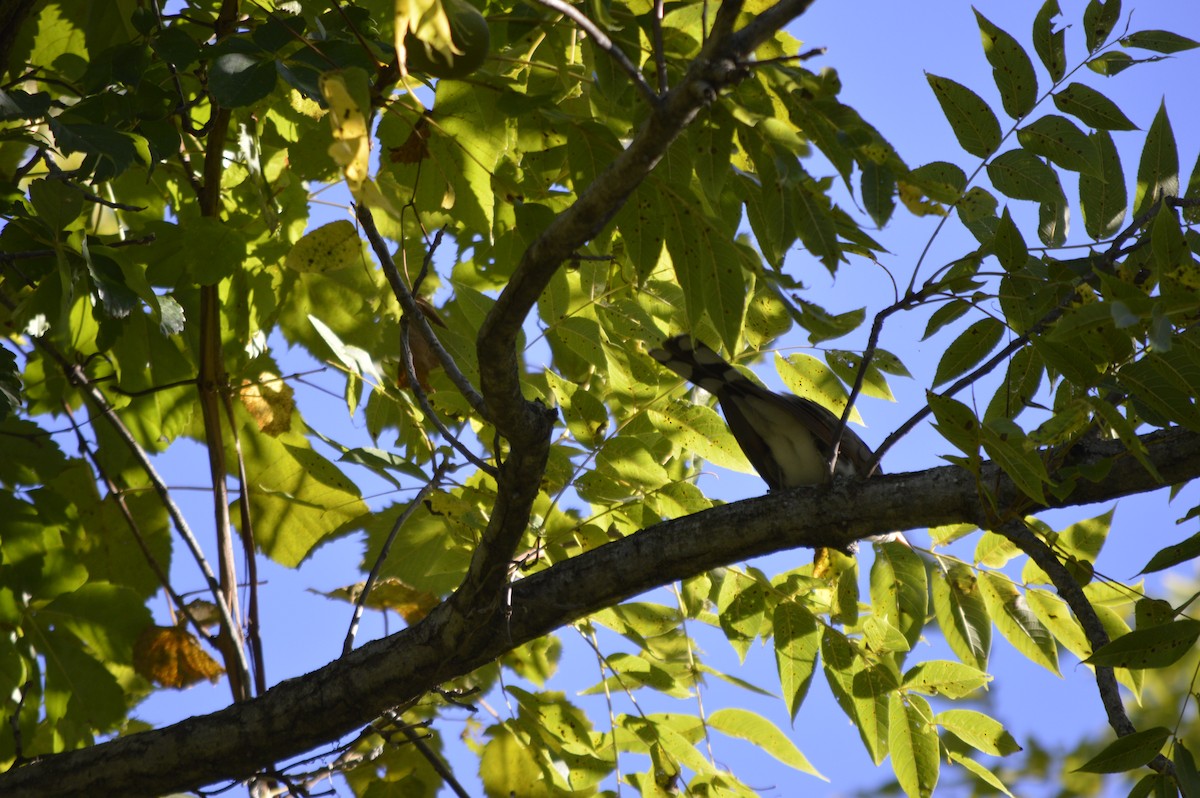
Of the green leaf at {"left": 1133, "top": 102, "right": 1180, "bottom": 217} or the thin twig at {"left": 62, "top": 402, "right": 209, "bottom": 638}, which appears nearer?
the green leaf at {"left": 1133, "top": 102, "right": 1180, "bottom": 217}

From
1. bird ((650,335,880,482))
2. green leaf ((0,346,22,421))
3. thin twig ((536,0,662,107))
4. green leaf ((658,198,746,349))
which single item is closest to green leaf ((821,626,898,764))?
bird ((650,335,880,482))

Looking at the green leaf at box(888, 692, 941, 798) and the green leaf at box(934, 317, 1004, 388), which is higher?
→ the green leaf at box(934, 317, 1004, 388)

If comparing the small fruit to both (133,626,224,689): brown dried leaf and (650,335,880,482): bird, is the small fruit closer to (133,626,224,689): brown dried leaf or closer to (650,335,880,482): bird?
(650,335,880,482): bird

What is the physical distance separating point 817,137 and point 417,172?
102 cm

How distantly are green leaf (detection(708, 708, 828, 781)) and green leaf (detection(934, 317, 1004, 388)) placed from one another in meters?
1.22

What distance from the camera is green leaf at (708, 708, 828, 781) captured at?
115 inches

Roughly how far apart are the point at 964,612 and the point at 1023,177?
3.75 ft

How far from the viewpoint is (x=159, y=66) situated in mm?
2680

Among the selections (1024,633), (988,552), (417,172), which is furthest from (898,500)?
(417,172)

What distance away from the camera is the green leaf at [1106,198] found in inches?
91.0

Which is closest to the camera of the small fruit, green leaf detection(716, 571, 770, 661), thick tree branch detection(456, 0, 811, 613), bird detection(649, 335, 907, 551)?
thick tree branch detection(456, 0, 811, 613)

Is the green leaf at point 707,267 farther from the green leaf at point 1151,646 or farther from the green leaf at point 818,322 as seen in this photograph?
the green leaf at point 1151,646

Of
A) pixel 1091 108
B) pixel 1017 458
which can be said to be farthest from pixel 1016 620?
pixel 1091 108

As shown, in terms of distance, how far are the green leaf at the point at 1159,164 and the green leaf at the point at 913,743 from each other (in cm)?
129
